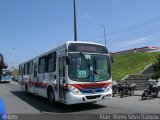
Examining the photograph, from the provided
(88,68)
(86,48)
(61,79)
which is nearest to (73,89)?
(61,79)

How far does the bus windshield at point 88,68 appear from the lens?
13414 millimetres

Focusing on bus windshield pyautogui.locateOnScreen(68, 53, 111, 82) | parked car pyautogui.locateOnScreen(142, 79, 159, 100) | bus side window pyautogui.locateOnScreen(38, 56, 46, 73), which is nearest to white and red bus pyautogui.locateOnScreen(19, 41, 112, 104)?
bus windshield pyautogui.locateOnScreen(68, 53, 111, 82)

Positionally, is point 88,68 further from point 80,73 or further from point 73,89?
point 73,89

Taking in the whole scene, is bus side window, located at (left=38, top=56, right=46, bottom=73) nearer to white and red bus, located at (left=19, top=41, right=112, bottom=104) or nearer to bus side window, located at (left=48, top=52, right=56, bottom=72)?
bus side window, located at (left=48, top=52, right=56, bottom=72)

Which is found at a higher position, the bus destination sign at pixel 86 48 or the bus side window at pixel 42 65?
the bus destination sign at pixel 86 48

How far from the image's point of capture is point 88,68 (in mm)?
13688

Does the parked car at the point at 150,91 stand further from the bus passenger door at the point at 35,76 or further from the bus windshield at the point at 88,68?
the bus passenger door at the point at 35,76

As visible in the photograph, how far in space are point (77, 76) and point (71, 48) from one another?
1.32 metres

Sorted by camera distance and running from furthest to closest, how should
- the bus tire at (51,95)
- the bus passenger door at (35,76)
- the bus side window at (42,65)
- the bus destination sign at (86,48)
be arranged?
1. the bus passenger door at (35,76)
2. the bus side window at (42,65)
3. the bus tire at (51,95)
4. the bus destination sign at (86,48)

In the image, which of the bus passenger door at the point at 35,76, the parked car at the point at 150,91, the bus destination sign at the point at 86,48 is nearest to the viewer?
the bus destination sign at the point at 86,48

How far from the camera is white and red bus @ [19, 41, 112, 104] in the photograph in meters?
13.2

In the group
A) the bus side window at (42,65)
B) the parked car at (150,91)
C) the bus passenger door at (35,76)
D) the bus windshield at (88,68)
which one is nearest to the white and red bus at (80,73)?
the bus windshield at (88,68)

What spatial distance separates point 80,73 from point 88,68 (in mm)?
466

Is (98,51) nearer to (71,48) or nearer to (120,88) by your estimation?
(71,48)
